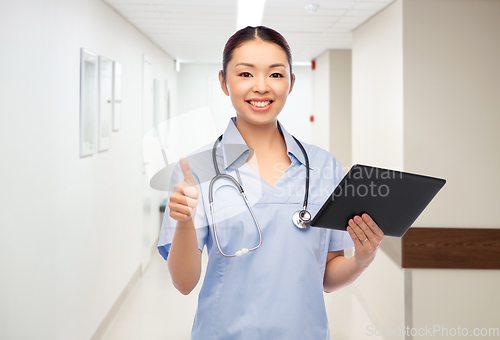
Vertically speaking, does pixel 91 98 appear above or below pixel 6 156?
above

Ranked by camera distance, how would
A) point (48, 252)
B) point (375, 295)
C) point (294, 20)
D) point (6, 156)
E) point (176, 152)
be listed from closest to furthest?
point (176, 152) < point (6, 156) < point (48, 252) < point (375, 295) < point (294, 20)

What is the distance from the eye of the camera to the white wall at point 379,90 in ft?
9.07

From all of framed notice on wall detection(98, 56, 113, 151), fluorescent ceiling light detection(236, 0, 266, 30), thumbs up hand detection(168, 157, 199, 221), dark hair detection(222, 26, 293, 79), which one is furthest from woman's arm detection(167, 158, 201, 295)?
fluorescent ceiling light detection(236, 0, 266, 30)

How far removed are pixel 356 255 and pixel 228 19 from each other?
9.46ft

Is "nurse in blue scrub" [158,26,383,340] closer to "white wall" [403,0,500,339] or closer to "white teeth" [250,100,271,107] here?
"white teeth" [250,100,271,107]

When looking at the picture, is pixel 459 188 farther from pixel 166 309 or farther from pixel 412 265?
pixel 166 309

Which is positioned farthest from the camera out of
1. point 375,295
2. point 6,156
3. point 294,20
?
point 294,20

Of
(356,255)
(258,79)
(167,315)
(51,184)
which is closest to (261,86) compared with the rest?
(258,79)

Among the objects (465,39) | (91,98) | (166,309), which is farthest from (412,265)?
(91,98)

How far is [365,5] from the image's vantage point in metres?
2.96

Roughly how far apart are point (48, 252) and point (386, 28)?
2592 mm

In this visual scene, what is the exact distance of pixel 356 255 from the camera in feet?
3.42

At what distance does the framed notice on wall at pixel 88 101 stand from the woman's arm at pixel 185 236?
1.65m

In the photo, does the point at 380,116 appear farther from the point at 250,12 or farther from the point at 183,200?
the point at 183,200
